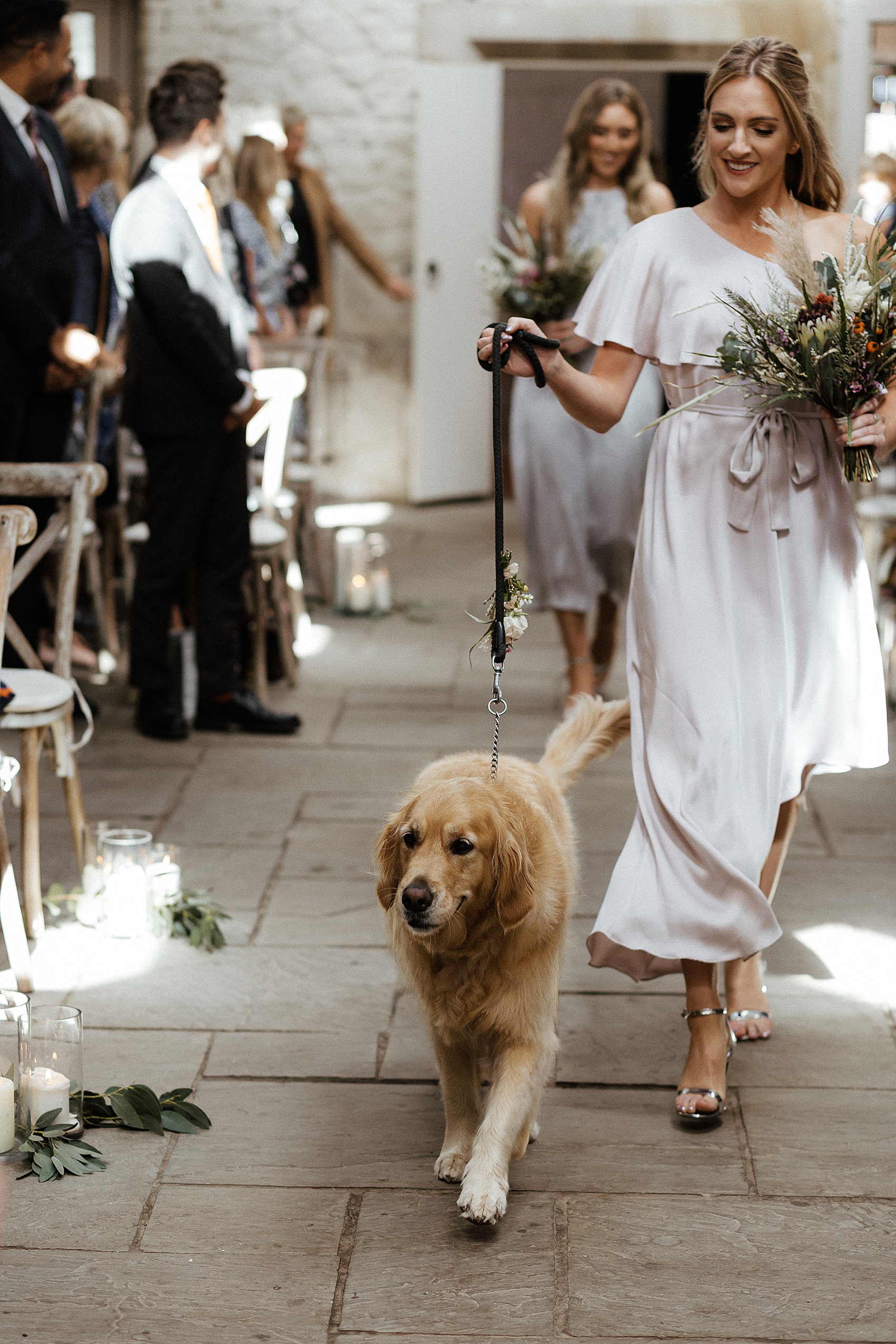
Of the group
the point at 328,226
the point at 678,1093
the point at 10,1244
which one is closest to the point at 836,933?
the point at 678,1093

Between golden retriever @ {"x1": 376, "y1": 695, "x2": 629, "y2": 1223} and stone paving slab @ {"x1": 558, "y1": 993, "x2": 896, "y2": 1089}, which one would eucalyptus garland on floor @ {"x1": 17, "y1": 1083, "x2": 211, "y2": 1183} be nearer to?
golden retriever @ {"x1": 376, "y1": 695, "x2": 629, "y2": 1223}

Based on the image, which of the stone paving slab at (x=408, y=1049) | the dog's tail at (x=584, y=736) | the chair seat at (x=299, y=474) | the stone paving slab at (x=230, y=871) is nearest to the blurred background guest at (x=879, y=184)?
the chair seat at (x=299, y=474)

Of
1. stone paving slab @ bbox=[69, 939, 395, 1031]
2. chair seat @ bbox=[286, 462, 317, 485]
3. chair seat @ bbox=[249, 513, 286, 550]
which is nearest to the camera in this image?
stone paving slab @ bbox=[69, 939, 395, 1031]

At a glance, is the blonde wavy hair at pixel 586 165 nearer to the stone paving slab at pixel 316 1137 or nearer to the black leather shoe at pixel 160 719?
the black leather shoe at pixel 160 719

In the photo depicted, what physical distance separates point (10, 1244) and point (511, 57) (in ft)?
28.0

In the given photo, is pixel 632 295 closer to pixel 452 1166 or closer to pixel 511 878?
pixel 511 878

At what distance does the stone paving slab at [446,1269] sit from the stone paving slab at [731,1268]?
2.2 inches

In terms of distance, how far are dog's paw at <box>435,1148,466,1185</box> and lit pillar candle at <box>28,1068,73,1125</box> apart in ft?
2.10

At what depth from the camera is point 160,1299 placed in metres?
2.24

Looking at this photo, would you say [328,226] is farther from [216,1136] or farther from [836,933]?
[216,1136]

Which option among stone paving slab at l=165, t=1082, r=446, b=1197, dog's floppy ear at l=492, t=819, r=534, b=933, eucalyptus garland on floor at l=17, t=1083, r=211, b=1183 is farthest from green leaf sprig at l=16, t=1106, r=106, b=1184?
dog's floppy ear at l=492, t=819, r=534, b=933

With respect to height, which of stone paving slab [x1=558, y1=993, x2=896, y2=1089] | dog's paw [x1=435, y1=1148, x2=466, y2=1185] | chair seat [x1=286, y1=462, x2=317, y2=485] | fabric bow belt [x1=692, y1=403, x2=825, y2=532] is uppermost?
fabric bow belt [x1=692, y1=403, x2=825, y2=532]

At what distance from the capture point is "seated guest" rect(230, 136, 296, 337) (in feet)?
23.9

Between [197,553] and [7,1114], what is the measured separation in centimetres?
275
